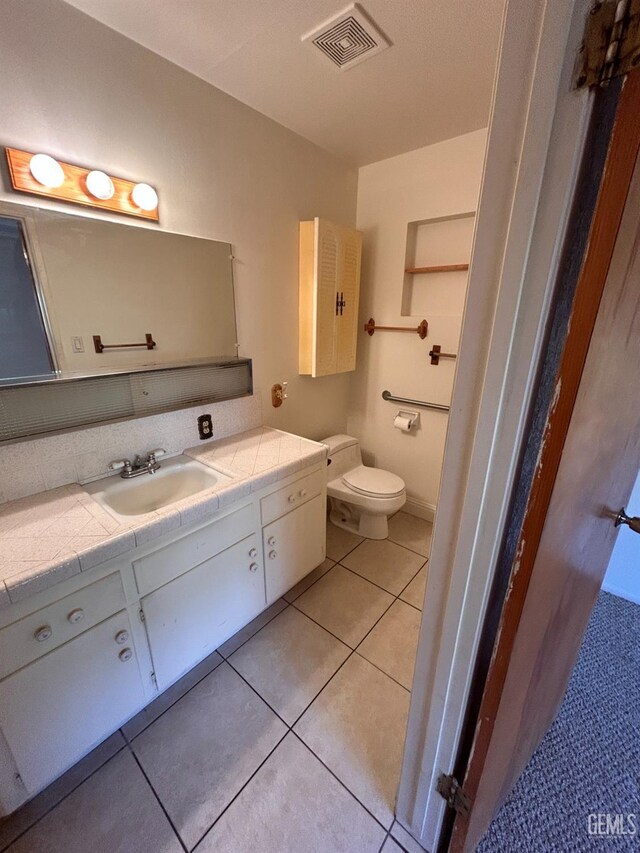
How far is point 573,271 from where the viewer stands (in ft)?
1.77

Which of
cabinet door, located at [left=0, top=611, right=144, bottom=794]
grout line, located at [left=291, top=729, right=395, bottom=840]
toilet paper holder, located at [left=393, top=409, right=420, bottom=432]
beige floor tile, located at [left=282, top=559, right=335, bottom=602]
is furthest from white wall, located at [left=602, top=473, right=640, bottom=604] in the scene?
cabinet door, located at [left=0, top=611, right=144, bottom=794]

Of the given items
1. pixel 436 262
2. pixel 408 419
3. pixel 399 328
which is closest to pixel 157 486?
pixel 408 419

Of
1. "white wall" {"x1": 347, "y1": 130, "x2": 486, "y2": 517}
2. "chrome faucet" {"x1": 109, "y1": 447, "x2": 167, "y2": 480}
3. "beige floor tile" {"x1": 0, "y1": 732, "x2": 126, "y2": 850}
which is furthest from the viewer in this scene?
"white wall" {"x1": 347, "y1": 130, "x2": 486, "y2": 517}

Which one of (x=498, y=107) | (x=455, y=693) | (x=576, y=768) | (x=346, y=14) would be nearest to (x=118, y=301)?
(x=346, y=14)

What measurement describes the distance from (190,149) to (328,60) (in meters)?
0.64

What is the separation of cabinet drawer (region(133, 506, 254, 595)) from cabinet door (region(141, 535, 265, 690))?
0.10 feet

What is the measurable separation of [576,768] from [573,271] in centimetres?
159

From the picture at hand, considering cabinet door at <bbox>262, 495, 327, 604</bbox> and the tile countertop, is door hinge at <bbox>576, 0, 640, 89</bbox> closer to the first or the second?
the tile countertop

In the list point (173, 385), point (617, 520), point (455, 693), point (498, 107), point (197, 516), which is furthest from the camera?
point (173, 385)

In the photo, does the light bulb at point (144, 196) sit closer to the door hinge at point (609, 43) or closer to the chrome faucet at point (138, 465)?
the chrome faucet at point (138, 465)

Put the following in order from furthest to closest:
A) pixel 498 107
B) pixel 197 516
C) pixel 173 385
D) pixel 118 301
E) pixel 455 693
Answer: pixel 173 385 < pixel 118 301 < pixel 197 516 < pixel 455 693 < pixel 498 107

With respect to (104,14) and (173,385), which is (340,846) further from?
(104,14)

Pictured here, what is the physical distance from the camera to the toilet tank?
7.59 feet

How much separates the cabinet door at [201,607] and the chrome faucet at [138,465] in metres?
0.48
